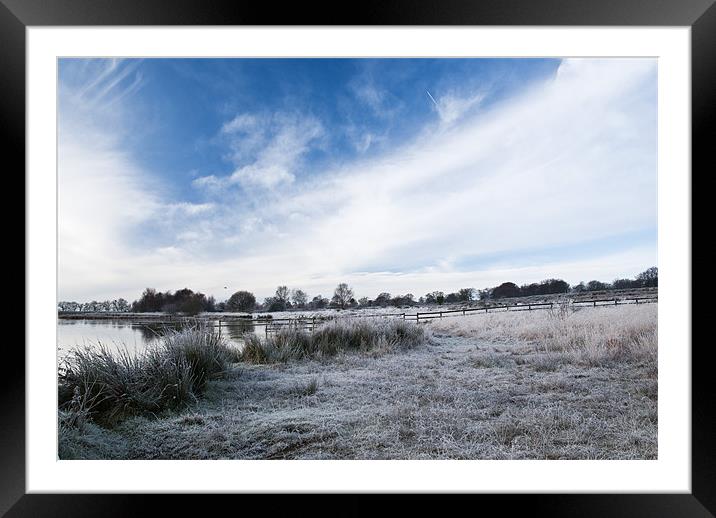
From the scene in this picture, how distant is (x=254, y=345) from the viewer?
2535mm

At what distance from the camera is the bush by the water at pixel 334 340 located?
8.40 ft

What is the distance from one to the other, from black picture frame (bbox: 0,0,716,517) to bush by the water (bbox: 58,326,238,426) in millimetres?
698

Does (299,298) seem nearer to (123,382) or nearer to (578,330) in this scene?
(123,382)

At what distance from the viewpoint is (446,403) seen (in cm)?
207

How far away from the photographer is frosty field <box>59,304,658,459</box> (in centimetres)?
176

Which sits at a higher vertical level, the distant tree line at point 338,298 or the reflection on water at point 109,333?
the distant tree line at point 338,298

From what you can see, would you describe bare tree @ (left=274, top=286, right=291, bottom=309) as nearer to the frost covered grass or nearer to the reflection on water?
the reflection on water

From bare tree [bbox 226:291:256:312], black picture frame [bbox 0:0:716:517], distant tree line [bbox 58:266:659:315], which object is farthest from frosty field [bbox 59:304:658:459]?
black picture frame [bbox 0:0:716:517]

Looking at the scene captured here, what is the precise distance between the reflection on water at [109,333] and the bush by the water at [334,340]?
2.05 ft
